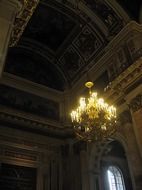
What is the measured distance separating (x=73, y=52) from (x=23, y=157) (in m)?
5.51

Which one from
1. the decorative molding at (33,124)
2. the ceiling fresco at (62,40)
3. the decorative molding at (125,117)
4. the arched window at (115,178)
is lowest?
the arched window at (115,178)

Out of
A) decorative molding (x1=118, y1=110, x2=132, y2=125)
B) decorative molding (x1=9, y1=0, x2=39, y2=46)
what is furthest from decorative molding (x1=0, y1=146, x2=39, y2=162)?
decorative molding (x1=9, y1=0, x2=39, y2=46)

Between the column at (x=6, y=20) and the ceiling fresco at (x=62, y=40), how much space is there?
6.66 metres

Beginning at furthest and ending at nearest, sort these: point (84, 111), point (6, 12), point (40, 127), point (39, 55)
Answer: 1. point (39, 55)
2. point (40, 127)
3. point (84, 111)
4. point (6, 12)

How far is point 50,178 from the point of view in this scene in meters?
10.6

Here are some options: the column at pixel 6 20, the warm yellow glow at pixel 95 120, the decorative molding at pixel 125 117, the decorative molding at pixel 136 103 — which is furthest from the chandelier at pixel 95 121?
the column at pixel 6 20

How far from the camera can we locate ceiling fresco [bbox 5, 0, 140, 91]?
432 inches

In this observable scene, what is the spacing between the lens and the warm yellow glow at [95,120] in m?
6.93

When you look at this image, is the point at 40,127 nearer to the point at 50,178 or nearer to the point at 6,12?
the point at 50,178

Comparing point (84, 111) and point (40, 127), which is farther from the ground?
point (40, 127)

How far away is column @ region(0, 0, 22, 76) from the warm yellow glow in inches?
141

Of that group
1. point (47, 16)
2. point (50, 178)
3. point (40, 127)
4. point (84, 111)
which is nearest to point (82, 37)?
point (47, 16)

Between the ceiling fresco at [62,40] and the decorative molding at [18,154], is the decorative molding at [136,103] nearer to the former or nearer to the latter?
the ceiling fresco at [62,40]

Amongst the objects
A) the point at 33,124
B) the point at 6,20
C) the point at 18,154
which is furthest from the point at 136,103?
the point at 6,20
